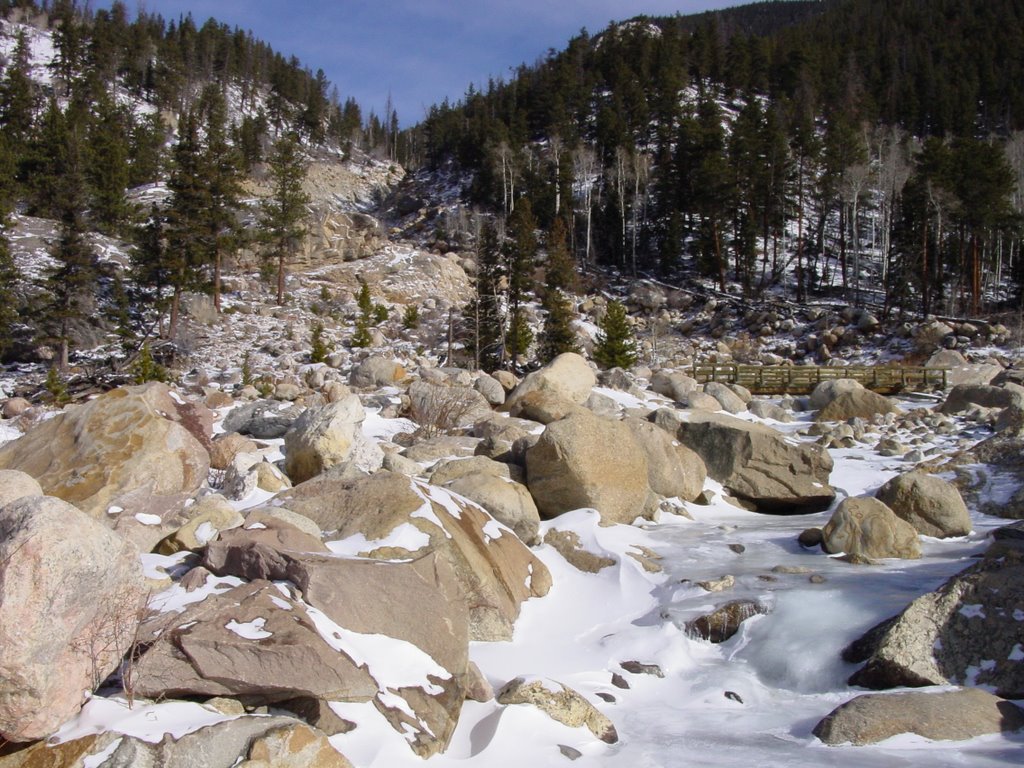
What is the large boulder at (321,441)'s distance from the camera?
10117 mm

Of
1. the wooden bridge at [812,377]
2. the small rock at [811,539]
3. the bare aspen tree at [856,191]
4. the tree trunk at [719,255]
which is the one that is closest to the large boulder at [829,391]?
the wooden bridge at [812,377]

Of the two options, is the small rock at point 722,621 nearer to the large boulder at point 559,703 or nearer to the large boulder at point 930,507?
the large boulder at point 559,703

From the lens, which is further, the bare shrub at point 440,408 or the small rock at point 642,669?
the bare shrub at point 440,408

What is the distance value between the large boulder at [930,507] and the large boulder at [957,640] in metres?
3.93

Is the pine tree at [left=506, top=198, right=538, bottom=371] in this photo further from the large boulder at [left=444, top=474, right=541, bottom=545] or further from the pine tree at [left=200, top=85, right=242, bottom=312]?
the large boulder at [left=444, top=474, right=541, bottom=545]

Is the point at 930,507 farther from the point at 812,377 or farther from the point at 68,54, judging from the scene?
the point at 68,54

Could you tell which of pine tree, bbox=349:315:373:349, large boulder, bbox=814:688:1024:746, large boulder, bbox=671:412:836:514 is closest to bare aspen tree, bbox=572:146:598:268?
pine tree, bbox=349:315:373:349

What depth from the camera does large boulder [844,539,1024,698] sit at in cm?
615

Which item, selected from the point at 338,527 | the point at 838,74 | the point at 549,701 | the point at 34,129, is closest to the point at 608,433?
the point at 338,527

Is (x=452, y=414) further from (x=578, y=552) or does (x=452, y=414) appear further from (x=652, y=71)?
(x=652, y=71)

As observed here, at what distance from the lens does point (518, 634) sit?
737 centimetres

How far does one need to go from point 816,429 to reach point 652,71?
60047mm

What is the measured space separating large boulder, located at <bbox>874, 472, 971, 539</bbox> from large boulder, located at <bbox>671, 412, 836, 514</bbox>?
96.4 inches

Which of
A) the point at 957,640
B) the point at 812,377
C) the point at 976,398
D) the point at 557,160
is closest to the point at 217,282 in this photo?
the point at 812,377
